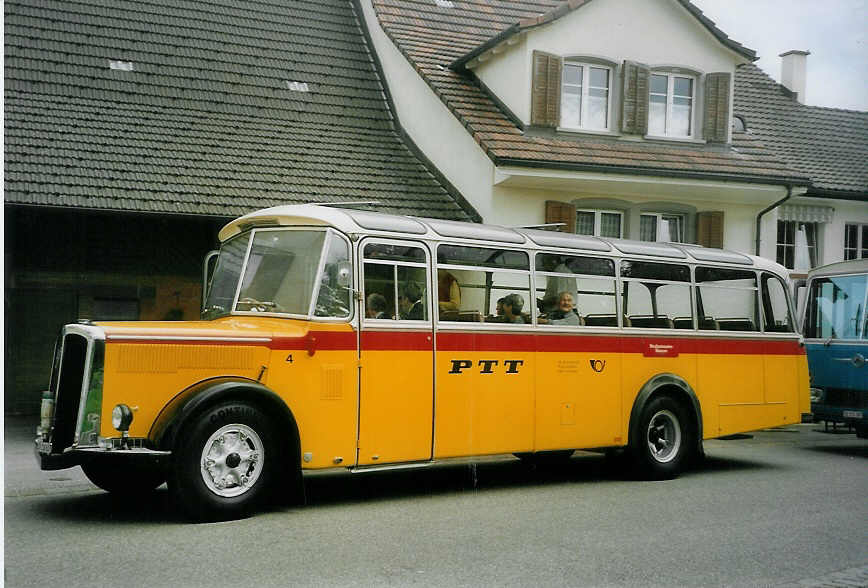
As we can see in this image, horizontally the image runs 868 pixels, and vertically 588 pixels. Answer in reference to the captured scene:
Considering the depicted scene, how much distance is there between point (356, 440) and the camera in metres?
9.21

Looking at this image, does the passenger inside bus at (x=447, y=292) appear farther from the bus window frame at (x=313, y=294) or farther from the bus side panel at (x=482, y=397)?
the bus window frame at (x=313, y=294)

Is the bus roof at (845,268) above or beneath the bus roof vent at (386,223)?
above

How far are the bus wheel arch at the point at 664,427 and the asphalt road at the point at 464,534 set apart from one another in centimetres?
27

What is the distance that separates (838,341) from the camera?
49.8 ft

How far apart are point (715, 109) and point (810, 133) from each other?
21.1 feet

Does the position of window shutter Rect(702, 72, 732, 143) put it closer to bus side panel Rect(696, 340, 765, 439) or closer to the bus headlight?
bus side panel Rect(696, 340, 765, 439)

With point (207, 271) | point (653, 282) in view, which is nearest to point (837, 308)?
point (653, 282)

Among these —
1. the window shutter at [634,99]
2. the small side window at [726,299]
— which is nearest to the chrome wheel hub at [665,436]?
the small side window at [726,299]

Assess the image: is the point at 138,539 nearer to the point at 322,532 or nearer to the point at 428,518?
the point at 322,532

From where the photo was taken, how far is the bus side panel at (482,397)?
994 cm

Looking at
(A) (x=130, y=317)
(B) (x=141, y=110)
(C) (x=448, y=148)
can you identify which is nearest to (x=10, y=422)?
(A) (x=130, y=317)

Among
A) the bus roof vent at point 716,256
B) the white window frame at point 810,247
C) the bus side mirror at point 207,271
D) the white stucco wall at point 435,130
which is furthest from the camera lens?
the white window frame at point 810,247

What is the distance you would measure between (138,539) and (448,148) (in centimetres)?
1273

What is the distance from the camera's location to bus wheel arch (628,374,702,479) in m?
11.6
